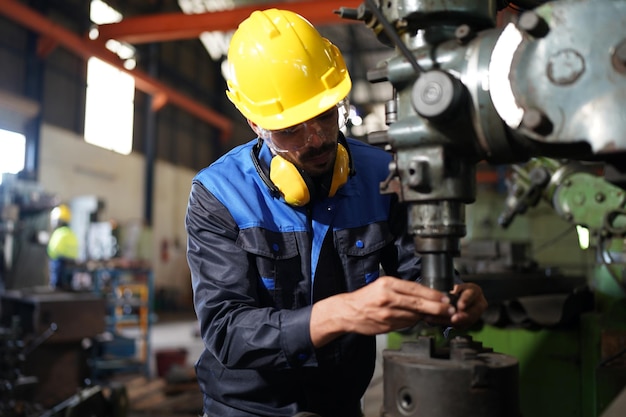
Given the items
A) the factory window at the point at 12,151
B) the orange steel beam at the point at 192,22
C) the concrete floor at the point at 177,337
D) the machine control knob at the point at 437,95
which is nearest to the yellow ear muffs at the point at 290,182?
the machine control knob at the point at 437,95

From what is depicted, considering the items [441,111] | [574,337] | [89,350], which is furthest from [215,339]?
[89,350]

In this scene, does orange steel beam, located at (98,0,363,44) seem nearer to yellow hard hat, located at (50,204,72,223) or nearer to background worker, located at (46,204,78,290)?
yellow hard hat, located at (50,204,72,223)

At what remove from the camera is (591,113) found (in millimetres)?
639

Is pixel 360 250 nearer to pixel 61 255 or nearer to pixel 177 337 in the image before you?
pixel 61 255

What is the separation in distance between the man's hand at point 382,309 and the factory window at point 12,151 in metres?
5.81

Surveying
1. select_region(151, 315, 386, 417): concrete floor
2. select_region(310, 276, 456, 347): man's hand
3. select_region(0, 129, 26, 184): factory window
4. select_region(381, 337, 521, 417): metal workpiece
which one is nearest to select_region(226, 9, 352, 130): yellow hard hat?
select_region(310, 276, 456, 347): man's hand

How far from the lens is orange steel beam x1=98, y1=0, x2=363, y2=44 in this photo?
4.71 m

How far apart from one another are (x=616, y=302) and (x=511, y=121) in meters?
1.02

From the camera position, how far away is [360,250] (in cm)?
113

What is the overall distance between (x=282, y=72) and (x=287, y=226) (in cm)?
30

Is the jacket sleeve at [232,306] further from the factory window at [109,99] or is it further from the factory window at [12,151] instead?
the factory window at [109,99]

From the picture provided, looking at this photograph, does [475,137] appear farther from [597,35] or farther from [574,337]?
[574,337]

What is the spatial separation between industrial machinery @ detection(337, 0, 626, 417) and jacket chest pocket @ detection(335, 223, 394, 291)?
0.30 m

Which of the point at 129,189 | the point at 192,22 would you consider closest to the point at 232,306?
the point at 192,22
